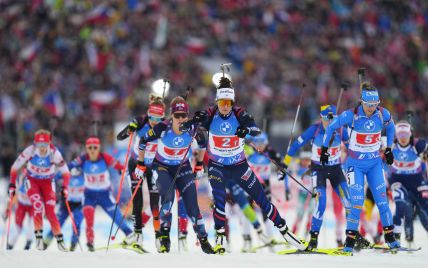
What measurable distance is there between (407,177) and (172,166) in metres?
4.33

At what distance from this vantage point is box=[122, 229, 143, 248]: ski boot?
12.6 m

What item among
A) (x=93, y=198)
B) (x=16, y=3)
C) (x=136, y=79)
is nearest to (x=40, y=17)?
(x=16, y=3)

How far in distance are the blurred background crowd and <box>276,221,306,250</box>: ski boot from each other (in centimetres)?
1150

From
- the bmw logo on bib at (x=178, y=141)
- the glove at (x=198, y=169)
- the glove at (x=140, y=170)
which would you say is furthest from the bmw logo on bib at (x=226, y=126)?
the glove at (x=140, y=170)

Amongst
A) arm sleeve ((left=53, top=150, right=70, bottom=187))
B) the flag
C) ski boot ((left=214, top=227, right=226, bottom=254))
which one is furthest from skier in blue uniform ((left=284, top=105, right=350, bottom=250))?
the flag

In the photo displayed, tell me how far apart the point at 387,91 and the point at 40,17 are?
42.6ft

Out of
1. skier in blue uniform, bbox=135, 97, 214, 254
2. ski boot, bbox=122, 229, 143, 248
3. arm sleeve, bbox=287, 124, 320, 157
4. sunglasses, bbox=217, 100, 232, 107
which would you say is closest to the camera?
sunglasses, bbox=217, 100, 232, 107

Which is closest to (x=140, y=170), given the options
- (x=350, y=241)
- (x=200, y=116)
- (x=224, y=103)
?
(x=200, y=116)

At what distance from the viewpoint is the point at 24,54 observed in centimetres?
2611

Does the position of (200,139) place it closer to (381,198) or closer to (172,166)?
(172,166)

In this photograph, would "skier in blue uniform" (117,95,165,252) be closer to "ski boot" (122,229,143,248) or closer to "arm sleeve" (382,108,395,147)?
"ski boot" (122,229,143,248)

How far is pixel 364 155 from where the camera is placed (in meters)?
10.8

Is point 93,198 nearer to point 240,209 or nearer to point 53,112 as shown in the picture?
point 240,209

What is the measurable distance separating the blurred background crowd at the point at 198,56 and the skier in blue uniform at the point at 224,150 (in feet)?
39.0
